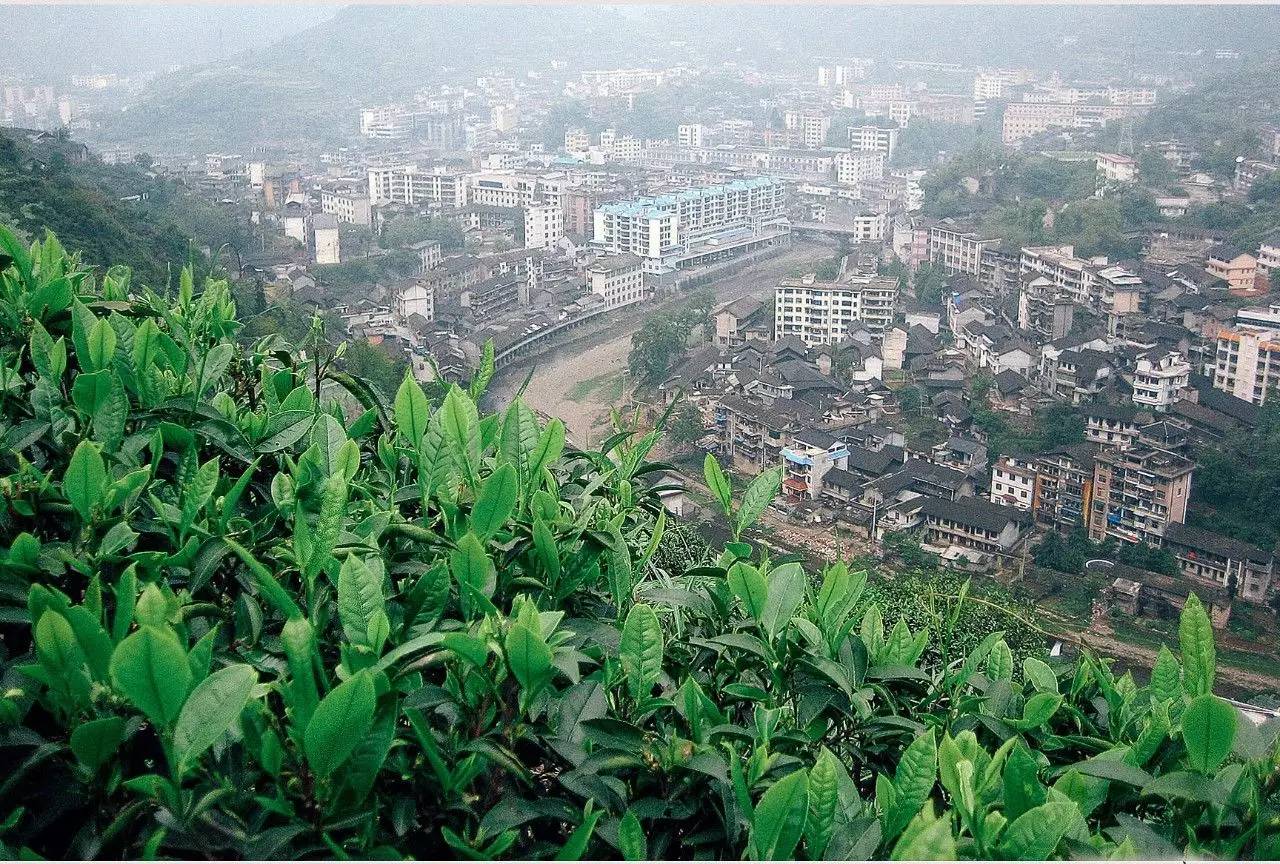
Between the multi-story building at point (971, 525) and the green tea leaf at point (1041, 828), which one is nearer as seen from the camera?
the green tea leaf at point (1041, 828)

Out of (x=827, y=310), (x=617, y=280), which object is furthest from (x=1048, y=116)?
(x=827, y=310)

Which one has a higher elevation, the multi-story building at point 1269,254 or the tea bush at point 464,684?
the tea bush at point 464,684

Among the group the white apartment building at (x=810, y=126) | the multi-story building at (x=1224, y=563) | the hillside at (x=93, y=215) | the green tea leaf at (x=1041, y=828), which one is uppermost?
the white apartment building at (x=810, y=126)

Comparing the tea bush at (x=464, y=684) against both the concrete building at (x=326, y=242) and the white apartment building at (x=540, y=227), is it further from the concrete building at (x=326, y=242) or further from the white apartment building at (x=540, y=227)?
the white apartment building at (x=540, y=227)

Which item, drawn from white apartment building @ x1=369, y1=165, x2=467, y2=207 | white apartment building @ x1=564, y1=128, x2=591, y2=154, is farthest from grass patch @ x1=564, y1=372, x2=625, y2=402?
white apartment building @ x1=564, y1=128, x2=591, y2=154

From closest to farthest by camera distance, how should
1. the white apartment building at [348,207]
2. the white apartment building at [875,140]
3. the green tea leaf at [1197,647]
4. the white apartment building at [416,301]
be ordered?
the green tea leaf at [1197,647]
the white apartment building at [416,301]
the white apartment building at [348,207]
the white apartment building at [875,140]

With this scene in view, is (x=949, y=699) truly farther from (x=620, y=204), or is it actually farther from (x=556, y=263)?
(x=620, y=204)

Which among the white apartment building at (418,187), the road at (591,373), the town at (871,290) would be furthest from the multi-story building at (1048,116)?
the white apartment building at (418,187)

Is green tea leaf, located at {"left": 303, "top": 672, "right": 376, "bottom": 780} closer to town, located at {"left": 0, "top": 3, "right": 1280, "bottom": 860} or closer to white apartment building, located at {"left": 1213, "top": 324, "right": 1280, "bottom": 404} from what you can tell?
town, located at {"left": 0, "top": 3, "right": 1280, "bottom": 860}
